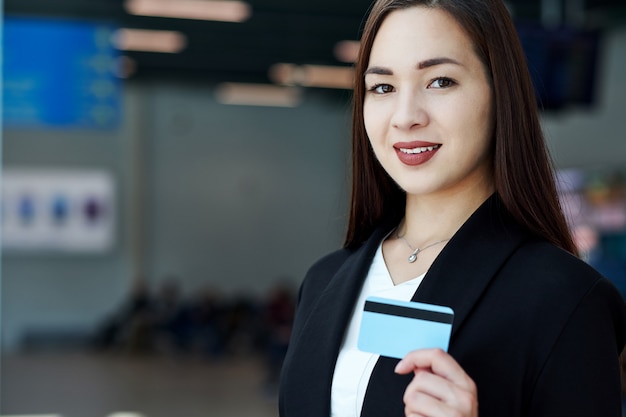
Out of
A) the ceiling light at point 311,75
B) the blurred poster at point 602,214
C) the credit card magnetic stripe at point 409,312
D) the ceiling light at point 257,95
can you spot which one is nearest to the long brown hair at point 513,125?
the credit card magnetic stripe at point 409,312

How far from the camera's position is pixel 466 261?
1.33m

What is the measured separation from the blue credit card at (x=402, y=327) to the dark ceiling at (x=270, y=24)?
842 centimetres

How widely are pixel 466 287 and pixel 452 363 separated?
0.19 meters

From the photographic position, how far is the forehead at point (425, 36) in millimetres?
1320

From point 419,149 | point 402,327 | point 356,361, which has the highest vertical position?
point 419,149

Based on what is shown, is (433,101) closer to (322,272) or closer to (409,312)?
(409,312)

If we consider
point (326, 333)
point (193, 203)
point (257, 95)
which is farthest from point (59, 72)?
point (193, 203)

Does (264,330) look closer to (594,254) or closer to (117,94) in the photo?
(594,254)

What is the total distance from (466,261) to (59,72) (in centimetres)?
696

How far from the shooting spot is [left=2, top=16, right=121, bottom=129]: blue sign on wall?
25.0 feet

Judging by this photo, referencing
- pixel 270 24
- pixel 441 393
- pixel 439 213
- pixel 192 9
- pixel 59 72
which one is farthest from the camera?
pixel 270 24

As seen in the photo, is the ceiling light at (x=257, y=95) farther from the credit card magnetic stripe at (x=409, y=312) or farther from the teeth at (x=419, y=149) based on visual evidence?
the credit card magnetic stripe at (x=409, y=312)

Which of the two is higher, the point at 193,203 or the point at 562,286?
the point at 562,286

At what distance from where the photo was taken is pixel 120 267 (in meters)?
16.7
